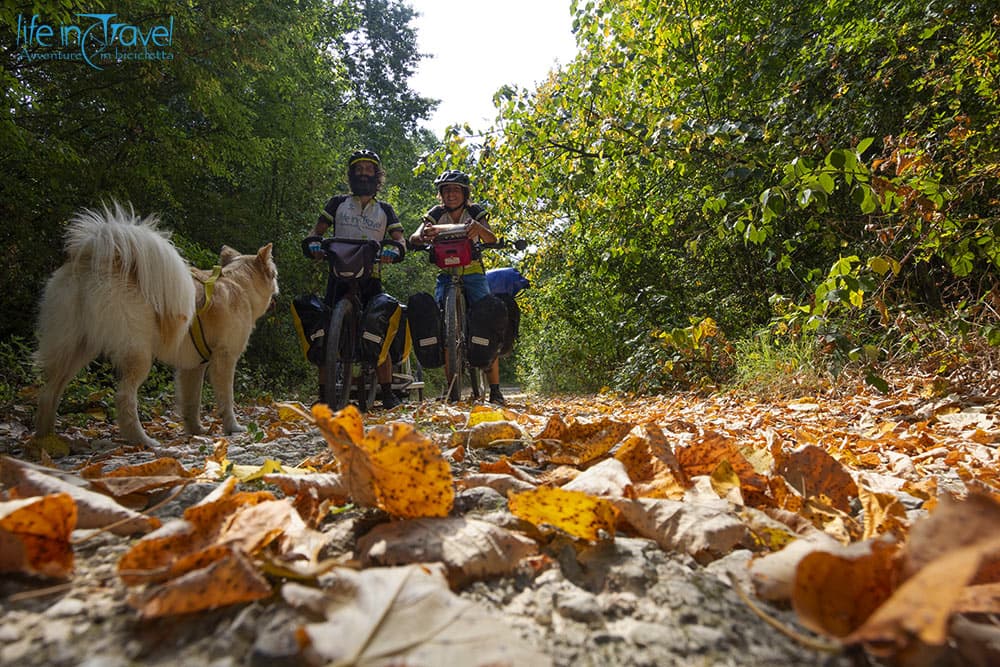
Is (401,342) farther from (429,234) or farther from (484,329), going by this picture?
(429,234)

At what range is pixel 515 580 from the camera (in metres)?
0.95

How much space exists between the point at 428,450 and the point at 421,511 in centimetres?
13

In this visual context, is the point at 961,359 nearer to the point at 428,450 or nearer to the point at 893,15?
the point at 893,15

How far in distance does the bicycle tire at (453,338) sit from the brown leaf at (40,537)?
486 centimetres

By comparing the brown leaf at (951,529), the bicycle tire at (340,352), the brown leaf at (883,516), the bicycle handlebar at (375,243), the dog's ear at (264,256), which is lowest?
the brown leaf at (883,516)

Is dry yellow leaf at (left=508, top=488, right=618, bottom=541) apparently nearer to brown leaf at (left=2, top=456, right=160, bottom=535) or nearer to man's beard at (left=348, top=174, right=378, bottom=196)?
brown leaf at (left=2, top=456, right=160, bottom=535)

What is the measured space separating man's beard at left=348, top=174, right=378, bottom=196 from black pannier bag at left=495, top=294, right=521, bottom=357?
1861 mm

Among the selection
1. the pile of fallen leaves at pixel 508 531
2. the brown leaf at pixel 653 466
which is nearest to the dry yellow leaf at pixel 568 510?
the pile of fallen leaves at pixel 508 531

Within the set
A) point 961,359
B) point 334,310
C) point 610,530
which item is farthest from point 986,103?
point 334,310

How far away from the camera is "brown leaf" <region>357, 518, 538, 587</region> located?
915 mm

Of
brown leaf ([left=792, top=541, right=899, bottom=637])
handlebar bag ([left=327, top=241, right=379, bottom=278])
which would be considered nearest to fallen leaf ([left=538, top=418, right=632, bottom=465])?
brown leaf ([left=792, top=541, right=899, bottom=637])

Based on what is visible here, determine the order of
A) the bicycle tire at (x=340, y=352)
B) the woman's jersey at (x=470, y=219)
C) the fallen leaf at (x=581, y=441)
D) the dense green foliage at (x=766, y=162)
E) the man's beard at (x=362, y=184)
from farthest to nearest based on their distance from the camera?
the woman's jersey at (x=470, y=219)
the man's beard at (x=362, y=184)
the bicycle tire at (x=340, y=352)
the dense green foliage at (x=766, y=162)
the fallen leaf at (x=581, y=441)

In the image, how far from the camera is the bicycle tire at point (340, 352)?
484cm

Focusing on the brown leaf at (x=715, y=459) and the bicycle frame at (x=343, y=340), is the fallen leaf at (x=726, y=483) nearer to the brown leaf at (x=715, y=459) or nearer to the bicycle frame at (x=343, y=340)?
the brown leaf at (x=715, y=459)
